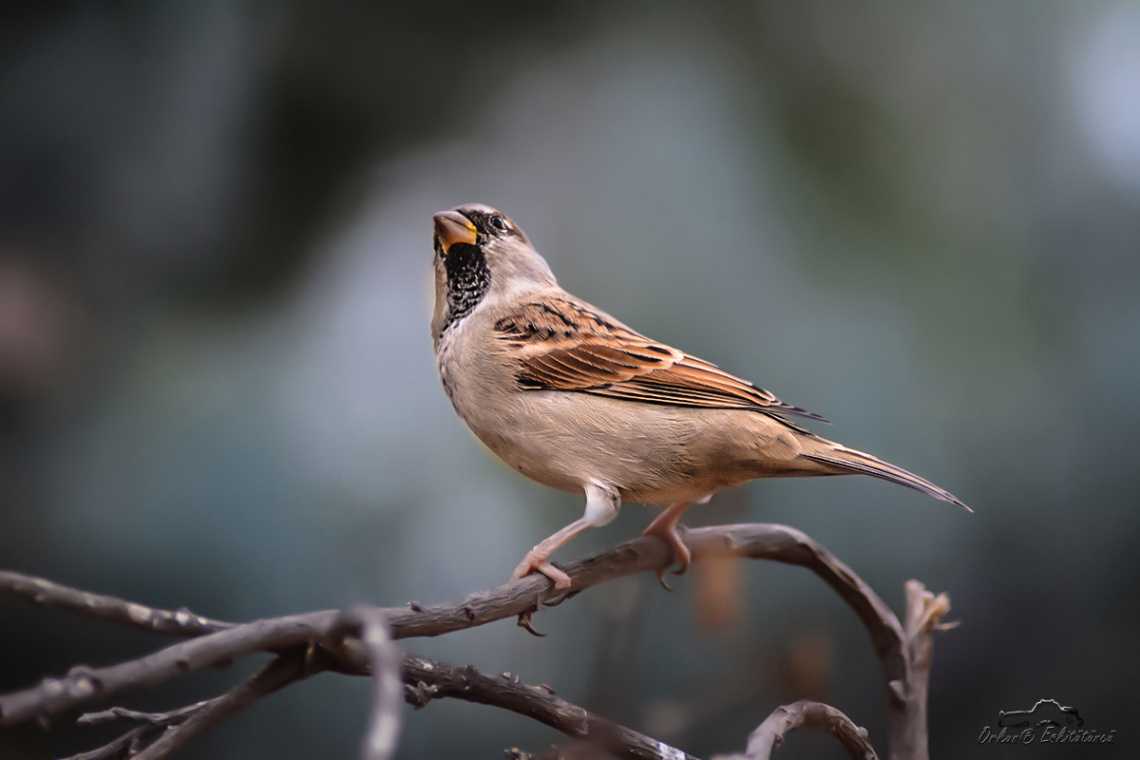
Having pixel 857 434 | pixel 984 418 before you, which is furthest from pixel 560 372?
pixel 984 418

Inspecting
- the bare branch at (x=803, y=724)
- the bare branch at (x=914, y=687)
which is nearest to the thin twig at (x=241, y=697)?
the bare branch at (x=803, y=724)

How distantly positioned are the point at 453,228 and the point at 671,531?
116 centimetres

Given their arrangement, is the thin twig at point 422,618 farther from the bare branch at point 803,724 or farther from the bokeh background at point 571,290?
the bokeh background at point 571,290

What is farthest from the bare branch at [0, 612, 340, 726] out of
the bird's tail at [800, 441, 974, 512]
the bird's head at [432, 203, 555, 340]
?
the bird's head at [432, 203, 555, 340]

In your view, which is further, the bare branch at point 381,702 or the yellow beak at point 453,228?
the yellow beak at point 453,228

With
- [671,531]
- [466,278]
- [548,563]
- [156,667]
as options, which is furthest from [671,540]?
[156,667]

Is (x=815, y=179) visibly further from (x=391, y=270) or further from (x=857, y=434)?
(x=391, y=270)

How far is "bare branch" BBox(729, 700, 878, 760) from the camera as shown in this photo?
1493 mm

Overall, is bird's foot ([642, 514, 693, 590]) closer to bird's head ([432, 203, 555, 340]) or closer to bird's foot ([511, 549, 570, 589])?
bird's foot ([511, 549, 570, 589])

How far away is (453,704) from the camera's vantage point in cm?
287

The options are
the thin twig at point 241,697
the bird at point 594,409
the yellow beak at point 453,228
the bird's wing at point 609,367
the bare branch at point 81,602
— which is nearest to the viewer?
the bare branch at point 81,602

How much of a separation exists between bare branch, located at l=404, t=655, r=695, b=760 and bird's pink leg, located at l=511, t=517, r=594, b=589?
39cm

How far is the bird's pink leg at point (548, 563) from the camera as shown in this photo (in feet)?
6.57

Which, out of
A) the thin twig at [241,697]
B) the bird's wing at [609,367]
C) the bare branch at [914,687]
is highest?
the bird's wing at [609,367]
